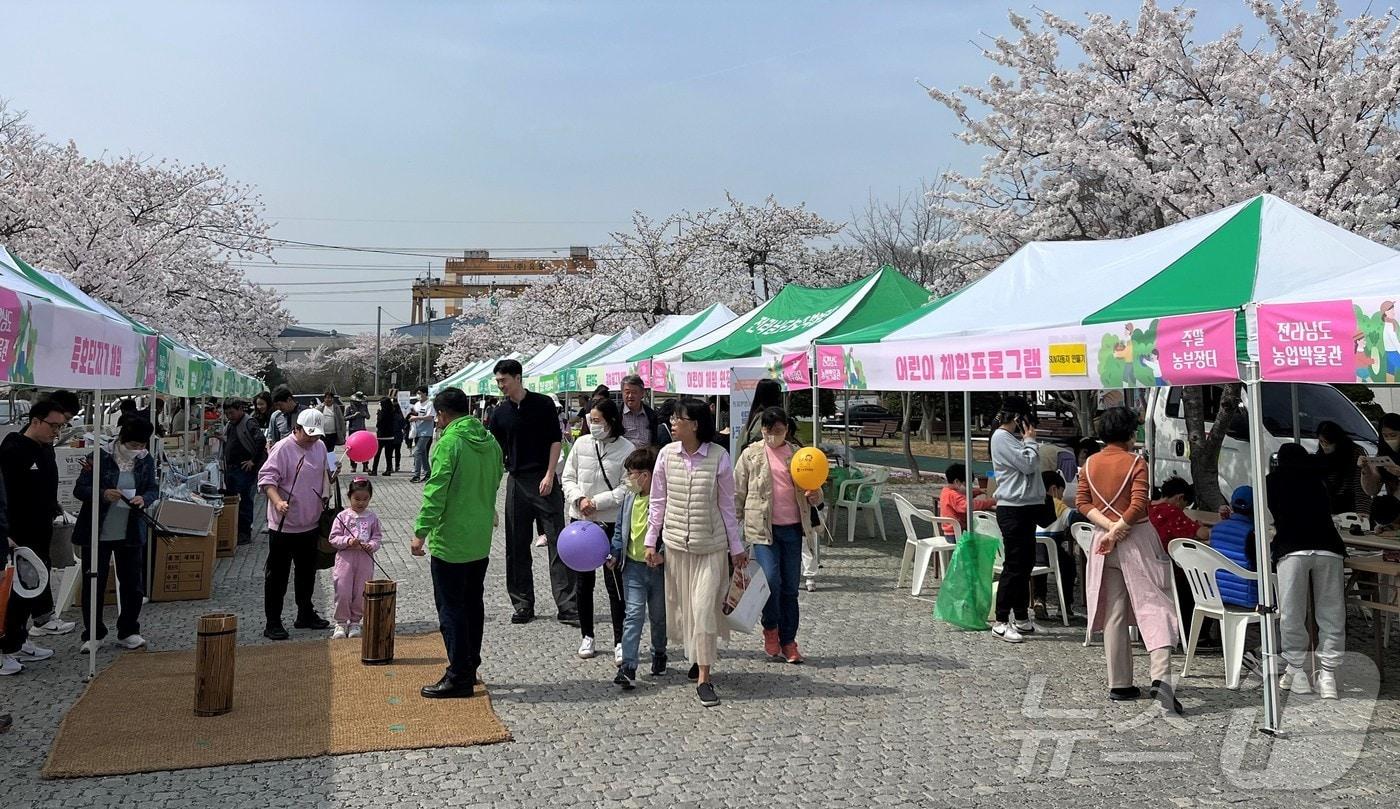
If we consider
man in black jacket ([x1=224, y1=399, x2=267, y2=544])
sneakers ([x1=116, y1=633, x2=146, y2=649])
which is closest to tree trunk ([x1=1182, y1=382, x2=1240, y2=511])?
sneakers ([x1=116, y1=633, x2=146, y2=649])

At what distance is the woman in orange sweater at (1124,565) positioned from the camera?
17.8ft

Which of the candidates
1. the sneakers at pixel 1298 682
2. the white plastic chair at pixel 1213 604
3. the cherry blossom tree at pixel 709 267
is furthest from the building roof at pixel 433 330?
the sneakers at pixel 1298 682

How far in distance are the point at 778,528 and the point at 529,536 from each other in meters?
2.08

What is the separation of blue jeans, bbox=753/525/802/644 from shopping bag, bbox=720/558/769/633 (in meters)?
0.45

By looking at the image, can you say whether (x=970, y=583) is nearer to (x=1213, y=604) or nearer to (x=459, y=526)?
(x=1213, y=604)

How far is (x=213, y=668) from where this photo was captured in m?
5.39

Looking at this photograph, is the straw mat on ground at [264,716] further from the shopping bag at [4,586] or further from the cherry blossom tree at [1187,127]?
the cherry blossom tree at [1187,127]

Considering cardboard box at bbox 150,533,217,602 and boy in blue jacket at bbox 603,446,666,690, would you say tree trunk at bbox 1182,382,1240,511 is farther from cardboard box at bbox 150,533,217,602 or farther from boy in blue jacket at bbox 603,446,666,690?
cardboard box at bbox 150,533,217,602

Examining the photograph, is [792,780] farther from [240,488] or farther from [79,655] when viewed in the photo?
[240,488]

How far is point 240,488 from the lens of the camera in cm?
1190

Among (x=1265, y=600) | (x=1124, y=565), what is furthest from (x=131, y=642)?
(x=1265, y=600)

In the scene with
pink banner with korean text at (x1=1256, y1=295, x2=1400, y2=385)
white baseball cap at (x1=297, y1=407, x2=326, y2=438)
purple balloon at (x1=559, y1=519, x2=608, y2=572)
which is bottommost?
purple balloon at (x1=559, y1=519, x2=608, y2=572)

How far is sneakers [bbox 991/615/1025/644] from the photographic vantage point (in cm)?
704

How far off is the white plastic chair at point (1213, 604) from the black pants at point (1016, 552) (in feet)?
3.21
